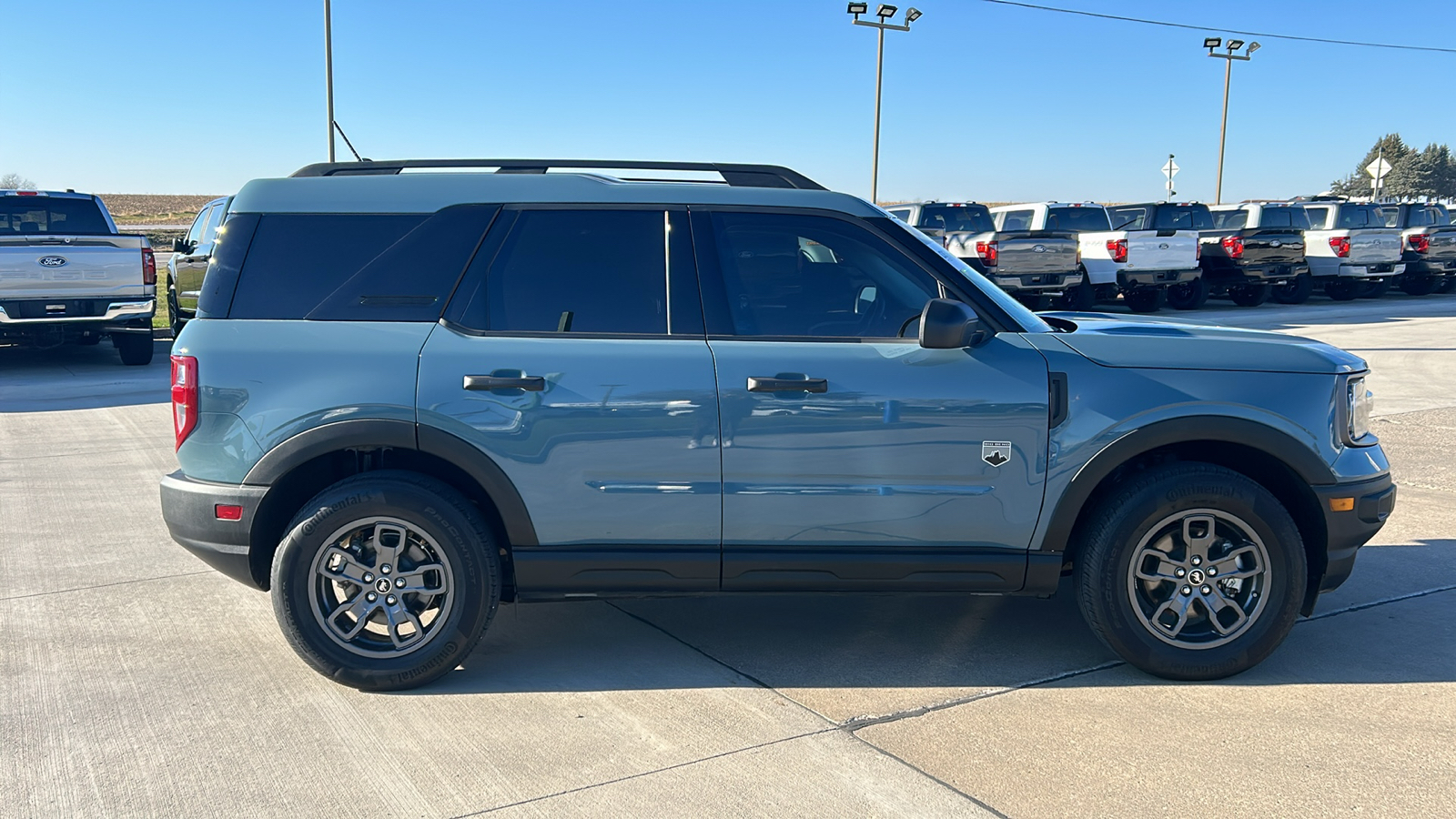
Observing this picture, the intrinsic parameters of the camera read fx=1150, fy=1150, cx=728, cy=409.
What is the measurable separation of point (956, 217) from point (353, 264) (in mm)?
17003

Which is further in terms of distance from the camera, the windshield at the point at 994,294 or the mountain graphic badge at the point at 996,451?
the windshield at the point at 994,294

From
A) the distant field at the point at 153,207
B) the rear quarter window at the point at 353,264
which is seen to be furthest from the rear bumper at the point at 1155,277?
the distant field at the point at 153,207

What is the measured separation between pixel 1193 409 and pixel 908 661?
139 centimetres

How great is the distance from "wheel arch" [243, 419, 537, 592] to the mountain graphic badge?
1623mm

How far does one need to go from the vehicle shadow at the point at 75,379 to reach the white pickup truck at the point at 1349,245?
20712mm

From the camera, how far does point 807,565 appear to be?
409 centimetres

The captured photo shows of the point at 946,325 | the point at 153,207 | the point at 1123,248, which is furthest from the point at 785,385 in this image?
the point at 153,207

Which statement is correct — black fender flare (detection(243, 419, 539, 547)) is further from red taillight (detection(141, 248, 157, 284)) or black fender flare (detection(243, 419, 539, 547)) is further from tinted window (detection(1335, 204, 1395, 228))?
tinted window (detection(1335, 204, 1395, 228))

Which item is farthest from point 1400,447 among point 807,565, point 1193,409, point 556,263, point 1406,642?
point 556,263

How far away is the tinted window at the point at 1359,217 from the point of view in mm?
23359

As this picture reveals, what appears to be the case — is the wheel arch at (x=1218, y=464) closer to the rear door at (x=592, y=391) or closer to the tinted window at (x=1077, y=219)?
the rear door at (x=592, y=391)

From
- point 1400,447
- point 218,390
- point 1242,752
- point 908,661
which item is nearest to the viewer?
point 1242,752

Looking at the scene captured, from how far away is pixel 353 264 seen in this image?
417 cm

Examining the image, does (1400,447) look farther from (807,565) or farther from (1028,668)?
(807,565)
